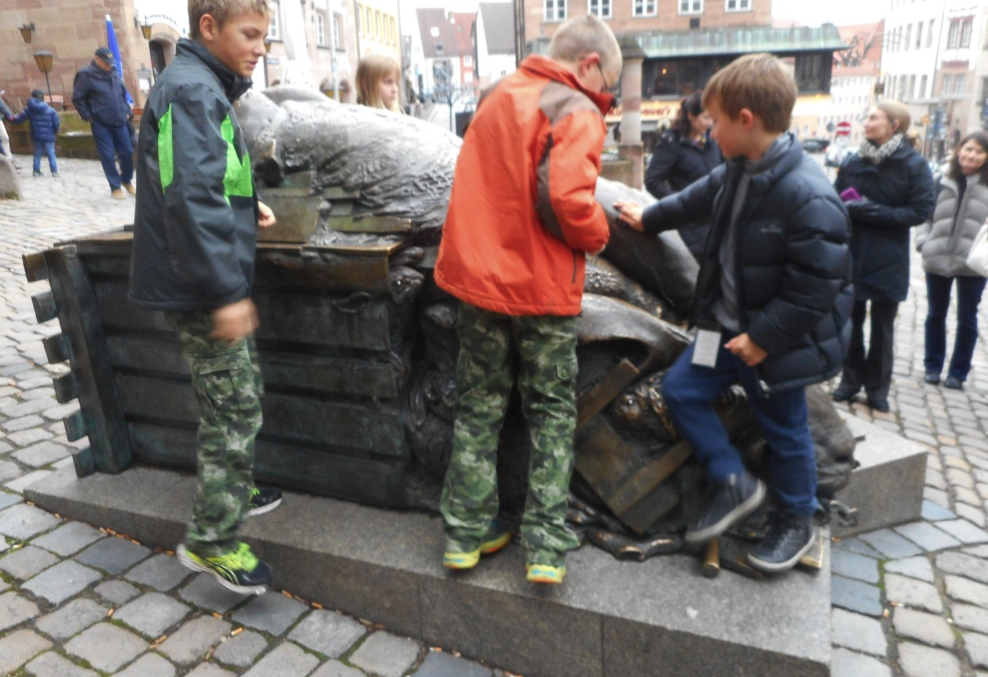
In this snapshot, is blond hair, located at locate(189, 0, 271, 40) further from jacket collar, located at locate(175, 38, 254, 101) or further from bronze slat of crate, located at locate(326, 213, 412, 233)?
bronze slat of crate, located at locate(326, 213, 412, 233)

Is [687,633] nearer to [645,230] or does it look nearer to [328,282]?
[645,230]

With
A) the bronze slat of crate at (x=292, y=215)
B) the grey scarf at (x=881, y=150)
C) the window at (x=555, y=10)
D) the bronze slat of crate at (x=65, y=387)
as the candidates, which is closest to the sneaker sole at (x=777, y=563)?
the bronze slat of crate at (x=292, y=215)

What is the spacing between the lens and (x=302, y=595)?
3205 mm

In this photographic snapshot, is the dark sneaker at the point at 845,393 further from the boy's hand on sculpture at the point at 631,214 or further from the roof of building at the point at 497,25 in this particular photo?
the roof of building at the point at 497,25

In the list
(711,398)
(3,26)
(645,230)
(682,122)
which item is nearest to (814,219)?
(711,398)

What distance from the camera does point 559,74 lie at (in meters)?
2.56

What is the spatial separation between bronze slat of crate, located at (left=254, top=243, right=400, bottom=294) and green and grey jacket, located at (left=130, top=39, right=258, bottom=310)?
37 cm

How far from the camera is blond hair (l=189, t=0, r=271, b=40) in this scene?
Result: 263 cm

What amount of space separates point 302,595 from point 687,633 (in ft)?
4.78

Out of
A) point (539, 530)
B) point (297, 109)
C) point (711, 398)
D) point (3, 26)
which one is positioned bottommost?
point (539, 530)

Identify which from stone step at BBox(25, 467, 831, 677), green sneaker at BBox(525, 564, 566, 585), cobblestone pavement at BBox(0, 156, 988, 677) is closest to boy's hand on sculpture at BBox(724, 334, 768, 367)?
stone step at BBox(25, 467, 831, 677)

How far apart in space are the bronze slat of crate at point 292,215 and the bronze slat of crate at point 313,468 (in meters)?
0.85

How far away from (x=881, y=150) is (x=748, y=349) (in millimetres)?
3133

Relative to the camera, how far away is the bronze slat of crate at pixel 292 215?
10.6 ft
